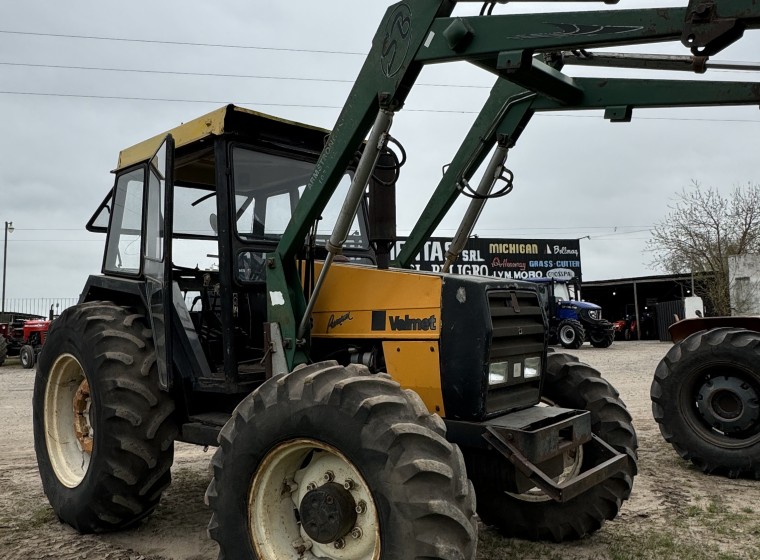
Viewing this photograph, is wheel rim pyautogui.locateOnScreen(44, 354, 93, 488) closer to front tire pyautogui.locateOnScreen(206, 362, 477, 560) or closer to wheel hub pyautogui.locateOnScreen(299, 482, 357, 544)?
front tire pyautogui.locateOnScreen(206, 362, 477, 560)

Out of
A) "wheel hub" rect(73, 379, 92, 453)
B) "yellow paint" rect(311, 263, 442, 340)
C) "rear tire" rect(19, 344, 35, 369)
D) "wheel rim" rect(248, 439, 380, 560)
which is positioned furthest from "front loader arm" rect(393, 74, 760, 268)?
"rear tire" rect(19, 344, 35, 369)

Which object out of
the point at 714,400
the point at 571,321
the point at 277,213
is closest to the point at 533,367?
the point at 277,213

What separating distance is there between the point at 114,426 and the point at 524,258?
30.2 m

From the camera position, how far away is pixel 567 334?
886 inches

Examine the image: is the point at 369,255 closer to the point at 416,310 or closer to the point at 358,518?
the point at 416,310

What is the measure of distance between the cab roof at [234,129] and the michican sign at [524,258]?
26.2 m

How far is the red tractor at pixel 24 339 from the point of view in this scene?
1973 centimetres

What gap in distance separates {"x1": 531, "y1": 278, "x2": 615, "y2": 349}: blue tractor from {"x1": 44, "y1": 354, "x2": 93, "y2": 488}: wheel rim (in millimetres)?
18844

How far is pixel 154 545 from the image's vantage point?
417 centimetres

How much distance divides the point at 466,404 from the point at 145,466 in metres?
2.07

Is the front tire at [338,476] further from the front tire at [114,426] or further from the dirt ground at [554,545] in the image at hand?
the front tire at [114,426]

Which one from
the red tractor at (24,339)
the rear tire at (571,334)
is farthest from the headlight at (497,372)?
the rear tire at (571,334)

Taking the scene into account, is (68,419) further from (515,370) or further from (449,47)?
(449,47)

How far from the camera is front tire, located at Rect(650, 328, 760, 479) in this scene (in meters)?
5.85
